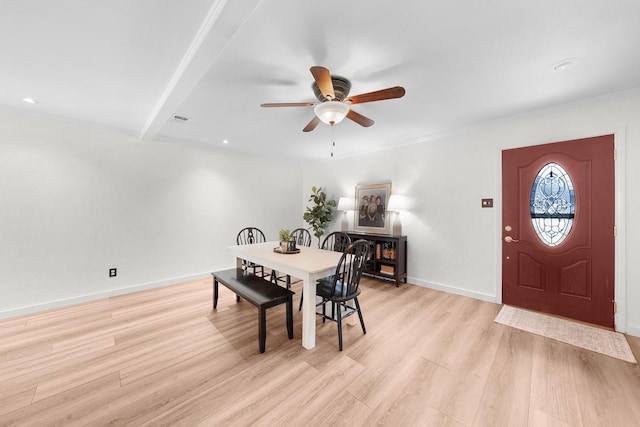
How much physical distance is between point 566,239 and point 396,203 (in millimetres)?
2002

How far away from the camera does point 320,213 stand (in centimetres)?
513

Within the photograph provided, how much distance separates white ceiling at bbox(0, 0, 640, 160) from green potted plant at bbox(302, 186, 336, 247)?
2397 millimetres

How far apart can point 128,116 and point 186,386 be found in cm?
316

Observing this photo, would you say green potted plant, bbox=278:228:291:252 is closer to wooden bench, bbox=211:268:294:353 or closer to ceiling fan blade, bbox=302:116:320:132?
wooden bench, bbox=211:268:294:353

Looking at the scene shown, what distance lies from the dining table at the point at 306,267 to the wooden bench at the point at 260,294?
0.59 ft

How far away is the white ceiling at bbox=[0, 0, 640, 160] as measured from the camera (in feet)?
4.67

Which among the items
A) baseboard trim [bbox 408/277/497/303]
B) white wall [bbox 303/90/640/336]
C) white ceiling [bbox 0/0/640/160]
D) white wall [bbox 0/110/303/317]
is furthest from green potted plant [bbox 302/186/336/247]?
white ceiling [bbox 0/0/640/160]

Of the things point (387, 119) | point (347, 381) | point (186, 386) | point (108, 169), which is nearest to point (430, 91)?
point (387, 119)

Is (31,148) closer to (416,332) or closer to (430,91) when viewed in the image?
(430,91)

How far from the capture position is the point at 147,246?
3715mm

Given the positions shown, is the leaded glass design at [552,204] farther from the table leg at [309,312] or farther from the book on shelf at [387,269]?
the table leg at [309,312]

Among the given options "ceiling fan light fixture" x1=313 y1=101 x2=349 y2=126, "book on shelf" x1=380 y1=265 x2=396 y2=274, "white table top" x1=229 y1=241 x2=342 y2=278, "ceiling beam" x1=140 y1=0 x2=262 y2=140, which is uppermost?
"ceiling beam" x1=140 y1=0 x2=262 y2=140

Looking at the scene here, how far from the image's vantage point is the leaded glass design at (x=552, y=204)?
105 inches

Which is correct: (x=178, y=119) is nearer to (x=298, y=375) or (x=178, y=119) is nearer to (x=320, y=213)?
(x=320, y=213)
